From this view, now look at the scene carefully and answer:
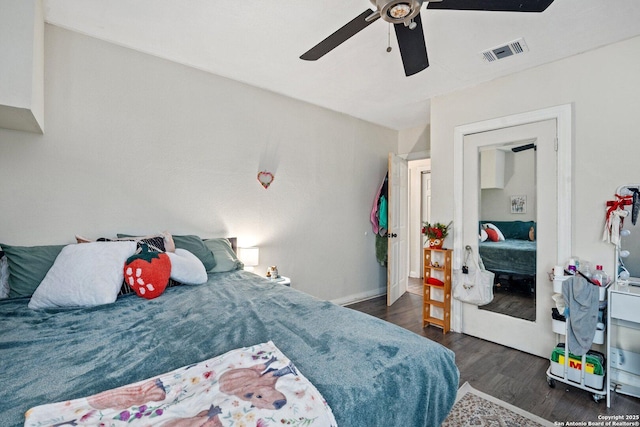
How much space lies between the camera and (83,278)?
167 centimetres

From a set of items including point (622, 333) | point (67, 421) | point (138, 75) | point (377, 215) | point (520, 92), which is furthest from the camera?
point (377, 215)

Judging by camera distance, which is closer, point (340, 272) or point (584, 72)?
point (584, 72)

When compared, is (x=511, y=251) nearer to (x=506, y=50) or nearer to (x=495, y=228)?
(x=495, y=228)

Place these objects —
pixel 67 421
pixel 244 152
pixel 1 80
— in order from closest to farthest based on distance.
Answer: pixel 67 421 → pixel 1 80 → pixel 244 152

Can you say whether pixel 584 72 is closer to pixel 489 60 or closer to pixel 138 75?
pixel 489 60

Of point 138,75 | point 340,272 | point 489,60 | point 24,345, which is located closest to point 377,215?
point 340,272

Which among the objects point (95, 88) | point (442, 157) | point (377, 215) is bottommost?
point (377, 215)

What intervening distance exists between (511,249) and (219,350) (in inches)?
109

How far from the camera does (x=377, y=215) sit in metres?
4.30

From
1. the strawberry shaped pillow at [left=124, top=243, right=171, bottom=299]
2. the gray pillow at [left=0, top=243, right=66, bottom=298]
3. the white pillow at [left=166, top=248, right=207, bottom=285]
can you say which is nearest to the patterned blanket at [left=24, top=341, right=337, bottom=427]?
the strawberry shaped pillow at [left=124, top=243, right=171, bottom=299]

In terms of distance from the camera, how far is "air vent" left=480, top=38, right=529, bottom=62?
2.32m

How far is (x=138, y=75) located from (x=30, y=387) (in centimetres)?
244

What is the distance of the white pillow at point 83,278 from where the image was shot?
1.62m

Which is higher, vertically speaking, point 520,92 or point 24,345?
point 520,92
